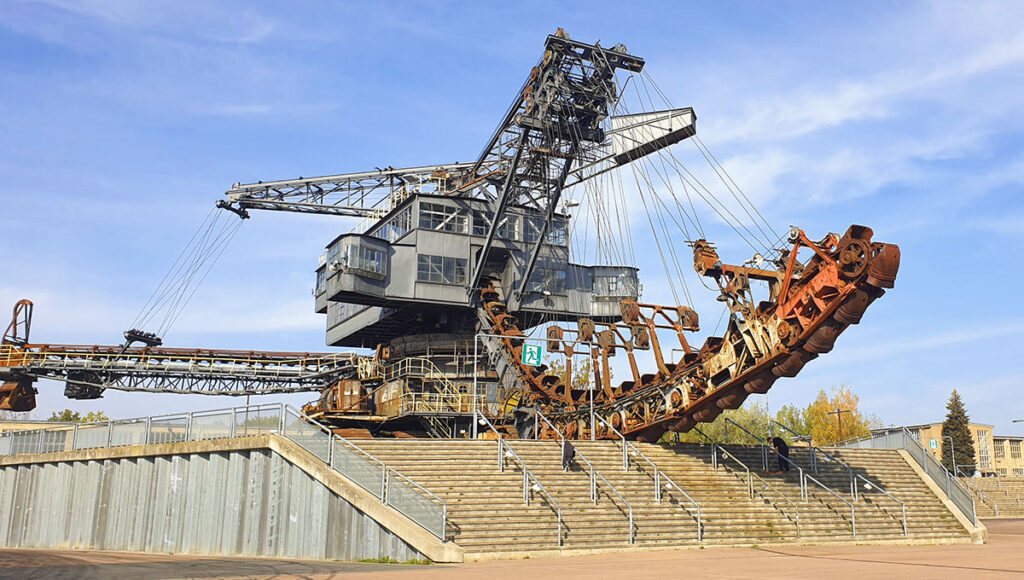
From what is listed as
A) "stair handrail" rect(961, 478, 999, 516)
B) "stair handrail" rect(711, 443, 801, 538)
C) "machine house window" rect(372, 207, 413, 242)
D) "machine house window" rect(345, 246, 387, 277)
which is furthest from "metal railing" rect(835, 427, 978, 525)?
"machine house window" rect(372, 207, 413, 242)

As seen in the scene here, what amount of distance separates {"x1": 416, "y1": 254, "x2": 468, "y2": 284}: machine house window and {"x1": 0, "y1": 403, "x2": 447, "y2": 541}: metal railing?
60.7 ft

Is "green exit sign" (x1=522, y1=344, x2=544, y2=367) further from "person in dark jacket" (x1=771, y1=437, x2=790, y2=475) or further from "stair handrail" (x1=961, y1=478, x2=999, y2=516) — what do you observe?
"stair handrail" (x1=961, y1=478, x2=999, y2=516)

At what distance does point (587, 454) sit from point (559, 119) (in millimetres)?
16428

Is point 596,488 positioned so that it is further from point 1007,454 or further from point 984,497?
point 1007,454

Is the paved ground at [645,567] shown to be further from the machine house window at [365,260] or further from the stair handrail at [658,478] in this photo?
the machine house window at [365,260]

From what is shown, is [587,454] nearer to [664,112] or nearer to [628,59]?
[664,112]

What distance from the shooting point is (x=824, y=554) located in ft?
66.3

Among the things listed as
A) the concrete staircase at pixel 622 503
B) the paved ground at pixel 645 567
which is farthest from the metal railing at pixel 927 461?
the paved ground at pixel 645 567

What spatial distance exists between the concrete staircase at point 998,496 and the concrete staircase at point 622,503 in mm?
17512

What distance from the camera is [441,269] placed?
4538 centimetres

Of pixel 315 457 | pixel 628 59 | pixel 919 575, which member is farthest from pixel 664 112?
pixel 919 575

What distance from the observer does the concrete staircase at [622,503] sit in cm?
2081

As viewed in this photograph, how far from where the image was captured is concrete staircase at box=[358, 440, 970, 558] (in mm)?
20812

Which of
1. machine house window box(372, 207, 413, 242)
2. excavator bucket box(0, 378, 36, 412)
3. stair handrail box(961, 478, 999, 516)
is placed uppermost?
machine house window box(372, 207, 413, 242)
